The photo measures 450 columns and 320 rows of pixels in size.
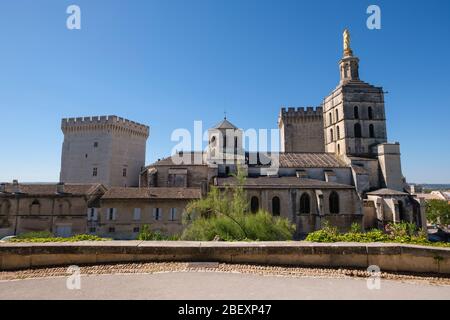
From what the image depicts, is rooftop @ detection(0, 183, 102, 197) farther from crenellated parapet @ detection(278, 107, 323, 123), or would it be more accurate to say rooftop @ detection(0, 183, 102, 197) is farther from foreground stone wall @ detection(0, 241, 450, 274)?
crenellated parapet @ detection(278, 107, 323, 123)

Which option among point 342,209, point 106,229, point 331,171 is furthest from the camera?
point 331,171

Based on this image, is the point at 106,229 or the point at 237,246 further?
the point at 106,229

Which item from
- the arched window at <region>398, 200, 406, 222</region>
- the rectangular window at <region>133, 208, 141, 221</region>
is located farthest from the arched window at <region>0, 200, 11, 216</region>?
the arched window at <region>398, 200, 406, 222</region>

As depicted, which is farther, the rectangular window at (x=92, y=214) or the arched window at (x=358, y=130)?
the arched window at (x=358, y=130)

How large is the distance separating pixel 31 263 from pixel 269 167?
2696 cm

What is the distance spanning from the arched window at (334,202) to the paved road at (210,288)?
73.7 ft

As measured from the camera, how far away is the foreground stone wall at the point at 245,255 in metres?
5.18

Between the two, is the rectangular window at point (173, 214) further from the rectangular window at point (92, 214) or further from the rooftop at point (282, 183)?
the rectangular window at point (92, 214)

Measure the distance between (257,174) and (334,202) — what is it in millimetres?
8607

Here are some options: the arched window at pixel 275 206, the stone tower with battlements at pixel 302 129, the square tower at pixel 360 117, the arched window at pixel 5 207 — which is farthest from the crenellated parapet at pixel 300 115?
the arched window at pixel 5 207

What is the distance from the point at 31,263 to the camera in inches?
209

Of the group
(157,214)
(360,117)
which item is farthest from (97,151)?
(360,117)
